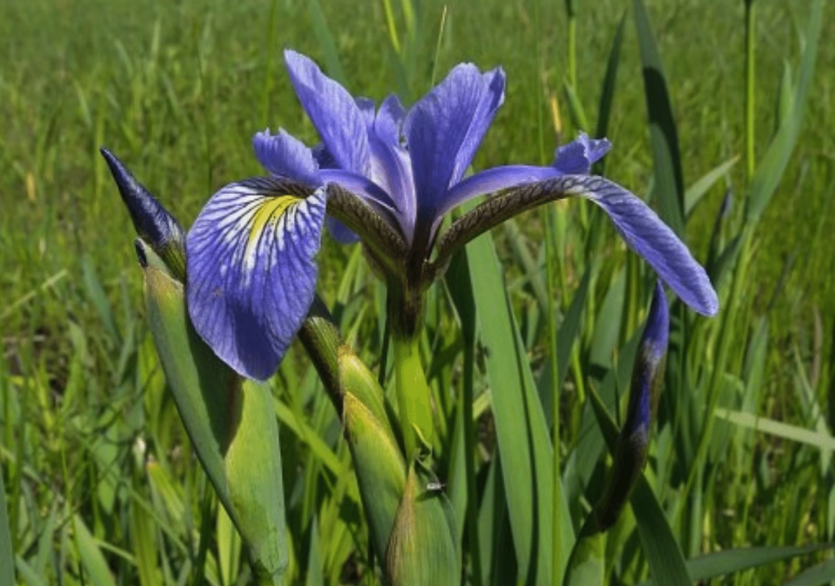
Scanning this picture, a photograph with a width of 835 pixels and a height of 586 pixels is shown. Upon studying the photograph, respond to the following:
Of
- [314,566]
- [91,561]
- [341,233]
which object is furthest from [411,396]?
[91,561]

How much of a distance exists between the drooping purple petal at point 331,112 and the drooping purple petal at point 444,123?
0.03m

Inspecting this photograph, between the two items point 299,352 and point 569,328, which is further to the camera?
point 299,352

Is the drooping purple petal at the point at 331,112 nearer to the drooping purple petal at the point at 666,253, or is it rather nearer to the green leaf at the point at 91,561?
the drooping purple petal at the point at 666,253

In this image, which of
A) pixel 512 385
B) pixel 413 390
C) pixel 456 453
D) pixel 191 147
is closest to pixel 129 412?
pixel 456 453

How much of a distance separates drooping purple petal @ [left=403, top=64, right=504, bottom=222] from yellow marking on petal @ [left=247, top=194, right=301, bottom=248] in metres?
0.10

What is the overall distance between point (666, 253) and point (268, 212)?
21cm

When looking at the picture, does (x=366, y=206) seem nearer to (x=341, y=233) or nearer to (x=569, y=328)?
(x=341, y=233)

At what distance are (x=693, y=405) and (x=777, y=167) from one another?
225mm

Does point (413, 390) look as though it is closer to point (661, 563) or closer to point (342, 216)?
point (342, 216)

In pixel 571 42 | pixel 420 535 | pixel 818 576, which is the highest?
pixel 571 42

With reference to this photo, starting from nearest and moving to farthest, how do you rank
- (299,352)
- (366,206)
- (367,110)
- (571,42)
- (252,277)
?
(252,277)
(366,206)
(367,110)
(571,42)
(299,352)

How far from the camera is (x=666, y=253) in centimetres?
62

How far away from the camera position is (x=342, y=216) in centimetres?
66

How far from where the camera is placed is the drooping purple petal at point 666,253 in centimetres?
61
